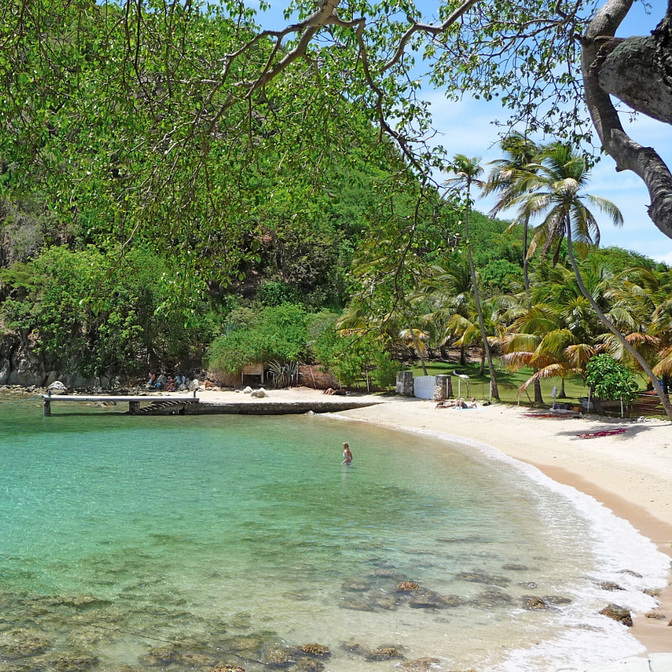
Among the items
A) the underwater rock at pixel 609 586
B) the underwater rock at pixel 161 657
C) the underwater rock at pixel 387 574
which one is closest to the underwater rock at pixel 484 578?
the underwater rock at pixel 387 574

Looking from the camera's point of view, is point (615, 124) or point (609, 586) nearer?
point (615, 124)

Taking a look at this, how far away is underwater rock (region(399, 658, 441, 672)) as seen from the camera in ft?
19.8

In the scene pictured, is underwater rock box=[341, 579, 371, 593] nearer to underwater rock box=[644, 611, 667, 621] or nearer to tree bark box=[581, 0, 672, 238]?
underwater rock box=[644, 611, 667, 621]

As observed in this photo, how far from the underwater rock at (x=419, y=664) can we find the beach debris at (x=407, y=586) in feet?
6.46

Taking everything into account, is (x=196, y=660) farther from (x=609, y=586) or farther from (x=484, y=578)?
(x=609, y=586)

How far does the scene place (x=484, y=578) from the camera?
8.63 meters

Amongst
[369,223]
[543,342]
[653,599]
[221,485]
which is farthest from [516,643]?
[543,342]

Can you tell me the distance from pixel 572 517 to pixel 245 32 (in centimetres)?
944

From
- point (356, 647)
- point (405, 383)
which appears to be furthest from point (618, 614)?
point (405, 383)

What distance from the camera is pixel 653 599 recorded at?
759cm

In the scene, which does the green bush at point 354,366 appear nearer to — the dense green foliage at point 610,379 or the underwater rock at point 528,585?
the dense green foliage at point 610,379

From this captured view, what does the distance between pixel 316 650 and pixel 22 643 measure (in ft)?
9.52

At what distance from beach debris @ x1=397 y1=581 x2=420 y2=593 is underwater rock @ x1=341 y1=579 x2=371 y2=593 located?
403 mm

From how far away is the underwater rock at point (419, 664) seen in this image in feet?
19.8
